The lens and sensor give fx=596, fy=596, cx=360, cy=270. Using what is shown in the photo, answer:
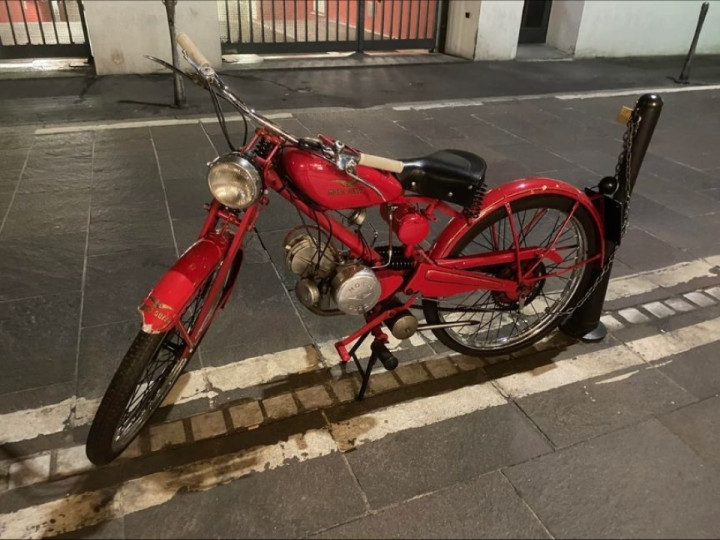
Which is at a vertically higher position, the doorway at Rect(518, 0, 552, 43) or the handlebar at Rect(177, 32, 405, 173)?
the handlebar at Rect(177, 32, 405, 173)

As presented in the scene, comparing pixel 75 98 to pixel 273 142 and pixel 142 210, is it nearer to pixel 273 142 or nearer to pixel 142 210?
pixel 142 210

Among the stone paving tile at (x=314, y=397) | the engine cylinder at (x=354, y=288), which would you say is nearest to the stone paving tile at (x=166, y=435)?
the stone paving tile at (x=314, y=397)

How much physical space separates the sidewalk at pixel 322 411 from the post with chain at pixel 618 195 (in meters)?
0.10

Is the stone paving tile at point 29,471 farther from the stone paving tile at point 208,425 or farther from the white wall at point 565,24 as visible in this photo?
the white wall at point 565,24

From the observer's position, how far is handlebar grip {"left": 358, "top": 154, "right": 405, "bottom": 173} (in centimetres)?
224

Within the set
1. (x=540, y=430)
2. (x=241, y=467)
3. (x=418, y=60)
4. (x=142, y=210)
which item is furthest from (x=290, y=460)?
(x=418, y=60)

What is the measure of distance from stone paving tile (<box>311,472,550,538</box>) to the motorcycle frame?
79cm

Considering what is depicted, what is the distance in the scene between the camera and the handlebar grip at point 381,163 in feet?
7.34

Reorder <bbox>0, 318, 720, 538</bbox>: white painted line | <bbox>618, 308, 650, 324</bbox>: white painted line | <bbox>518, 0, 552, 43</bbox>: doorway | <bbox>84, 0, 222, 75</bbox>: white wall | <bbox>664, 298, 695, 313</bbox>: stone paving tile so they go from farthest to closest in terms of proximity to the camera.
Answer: <bbox>518, 0, 552, 43</bbox>: doorway → <bbox>84, 0, 222, 75</bbox>: white wall → <bbox>664, 298, 695, 313</bbox>: stone paving tile → <bbox>618, 308, 650, 324</bbox>: white painted line → <bbox>0, 318, 720, 538</bbox>: white painted line

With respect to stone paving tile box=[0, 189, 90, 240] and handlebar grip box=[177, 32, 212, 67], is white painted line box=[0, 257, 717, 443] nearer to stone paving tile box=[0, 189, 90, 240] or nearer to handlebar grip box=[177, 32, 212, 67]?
handlebar grip box=[177, 32, 212, 67]

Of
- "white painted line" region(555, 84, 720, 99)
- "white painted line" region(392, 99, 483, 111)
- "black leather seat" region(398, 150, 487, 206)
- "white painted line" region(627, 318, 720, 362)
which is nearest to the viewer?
"black leather seat" region(398, 150, 487, 206)

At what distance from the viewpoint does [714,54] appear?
1245 cm

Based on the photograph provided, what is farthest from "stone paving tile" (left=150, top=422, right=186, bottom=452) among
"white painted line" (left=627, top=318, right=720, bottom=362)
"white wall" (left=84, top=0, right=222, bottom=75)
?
"white wall" (left=84, top=0, right=222, bottom=75)

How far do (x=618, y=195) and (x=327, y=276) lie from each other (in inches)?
59.1
